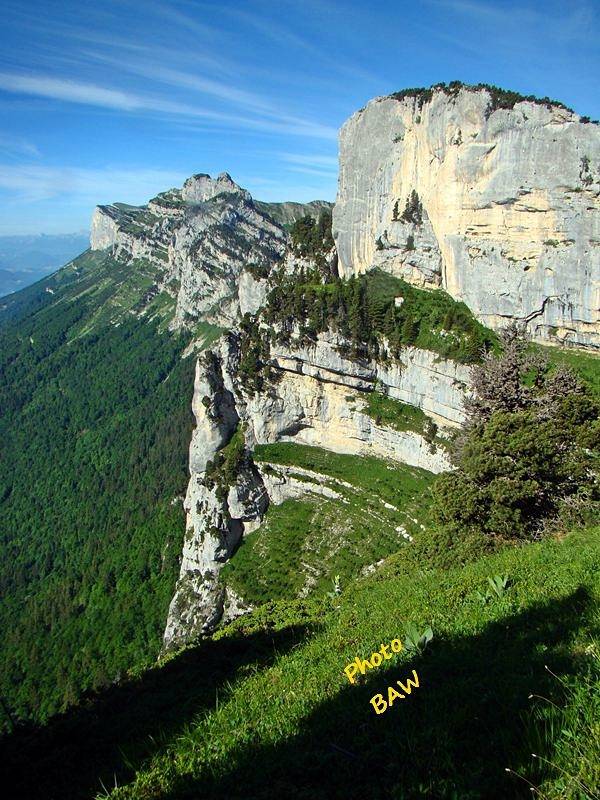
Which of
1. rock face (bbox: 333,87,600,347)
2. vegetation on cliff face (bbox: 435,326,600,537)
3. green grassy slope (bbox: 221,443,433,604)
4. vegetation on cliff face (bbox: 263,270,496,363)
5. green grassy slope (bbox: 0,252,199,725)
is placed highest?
rock face (bbox: 333,87,600,347)

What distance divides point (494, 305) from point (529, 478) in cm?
4339

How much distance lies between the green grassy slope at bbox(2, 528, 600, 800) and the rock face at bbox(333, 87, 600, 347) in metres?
51.2

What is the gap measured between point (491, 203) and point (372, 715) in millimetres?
62090

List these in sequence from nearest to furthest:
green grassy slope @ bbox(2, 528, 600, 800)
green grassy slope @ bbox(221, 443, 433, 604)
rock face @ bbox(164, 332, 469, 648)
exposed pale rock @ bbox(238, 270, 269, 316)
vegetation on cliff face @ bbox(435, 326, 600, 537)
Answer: green grassy slope @ bbox(2, 528, 600, 800) → vegetation on cliff face @ bbox(435, 326, 600, 537) → green grassy slope @ bbox(221, 443, 433, 604) → rock face @ bbox(164, 332, 469, 648) → exposed pale rock @ bbox(238, 270, 269, 316)

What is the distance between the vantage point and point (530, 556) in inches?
535

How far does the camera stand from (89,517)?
12394 centimetres

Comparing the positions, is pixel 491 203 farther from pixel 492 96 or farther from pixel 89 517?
pixel 89 517

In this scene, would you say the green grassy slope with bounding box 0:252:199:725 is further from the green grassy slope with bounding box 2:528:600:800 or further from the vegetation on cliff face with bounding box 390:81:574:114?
the vegetation on cliff face with bounding box 390:81:574:114

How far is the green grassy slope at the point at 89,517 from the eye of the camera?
264 feet

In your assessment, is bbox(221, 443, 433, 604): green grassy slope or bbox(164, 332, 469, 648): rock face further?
bbox(164, 332, 469, 648): rock face

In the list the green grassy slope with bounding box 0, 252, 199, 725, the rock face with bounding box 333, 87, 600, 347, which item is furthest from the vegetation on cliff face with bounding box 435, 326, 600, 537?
the green grassy slope with bounding box 0, 252, 199, 725

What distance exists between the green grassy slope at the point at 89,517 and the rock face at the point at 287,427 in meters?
15.4

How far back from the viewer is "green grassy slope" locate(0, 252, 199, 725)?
80.4 metres

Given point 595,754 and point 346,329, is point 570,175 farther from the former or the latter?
point 595,754
